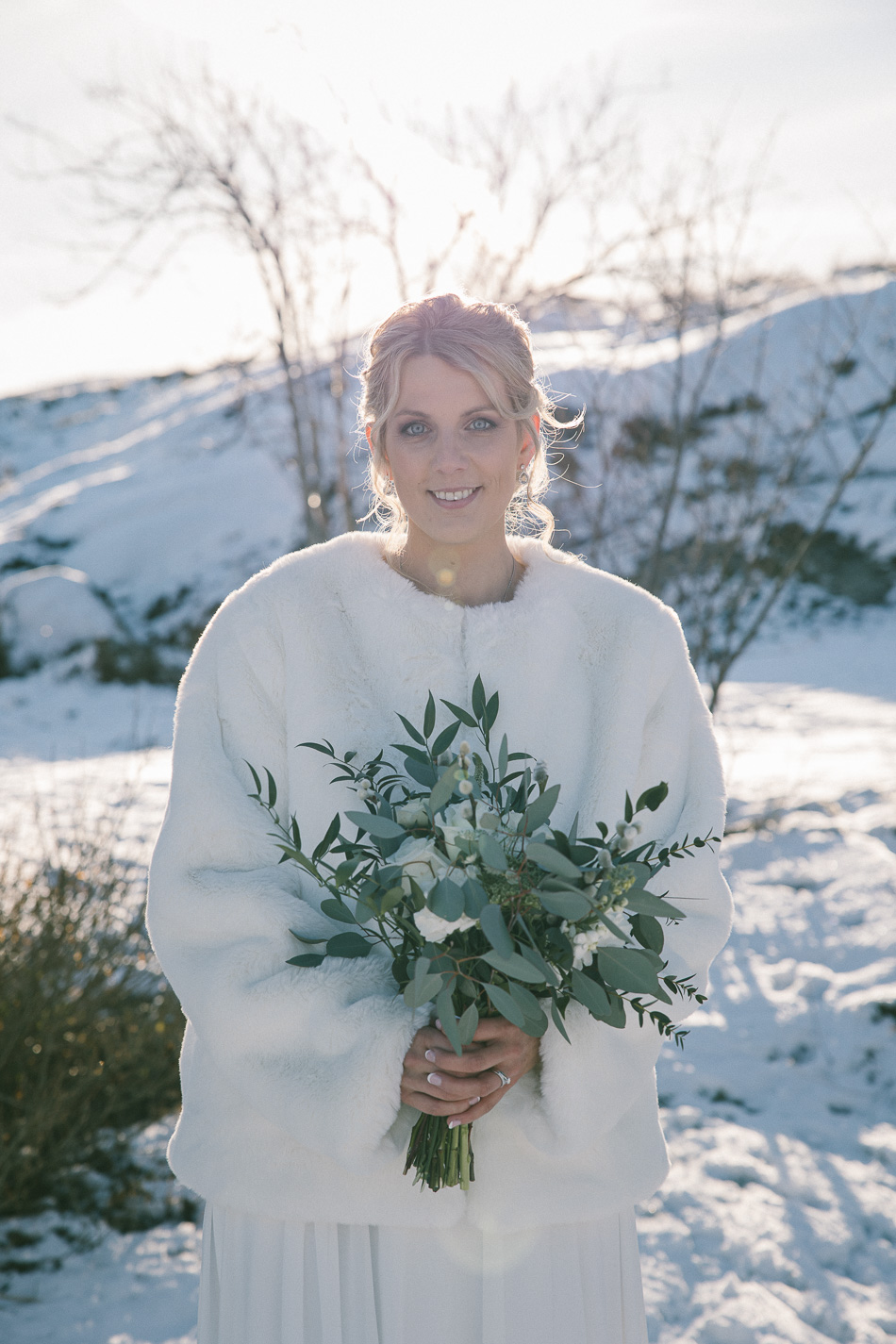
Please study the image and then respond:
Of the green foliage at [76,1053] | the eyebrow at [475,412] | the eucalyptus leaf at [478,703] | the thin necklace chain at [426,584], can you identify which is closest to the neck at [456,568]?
the thin necklace chain at [426,584]

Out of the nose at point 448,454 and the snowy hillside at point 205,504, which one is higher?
the nose at point 448,454

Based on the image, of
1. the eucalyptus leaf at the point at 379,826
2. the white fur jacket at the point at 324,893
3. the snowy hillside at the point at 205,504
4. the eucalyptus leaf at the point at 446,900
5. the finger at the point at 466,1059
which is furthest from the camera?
the snowy hillside at the point at 205,504

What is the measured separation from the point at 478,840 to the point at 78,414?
77.0 ft

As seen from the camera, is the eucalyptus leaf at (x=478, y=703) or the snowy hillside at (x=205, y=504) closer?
the eucalyptus leaf at (x=478, y=703)

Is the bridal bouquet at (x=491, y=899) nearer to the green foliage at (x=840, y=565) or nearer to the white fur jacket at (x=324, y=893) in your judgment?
the white fur jacket at (x=324, y=893)

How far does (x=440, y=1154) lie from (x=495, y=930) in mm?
507

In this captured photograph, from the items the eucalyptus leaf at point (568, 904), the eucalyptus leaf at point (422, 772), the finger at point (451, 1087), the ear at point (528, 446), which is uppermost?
the ear at point (528, 446)

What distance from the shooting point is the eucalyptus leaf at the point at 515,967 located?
4.00 feet

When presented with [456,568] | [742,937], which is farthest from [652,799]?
[742,937]

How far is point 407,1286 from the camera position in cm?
156

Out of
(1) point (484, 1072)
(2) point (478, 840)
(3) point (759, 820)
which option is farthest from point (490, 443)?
(3) point (759, 820)

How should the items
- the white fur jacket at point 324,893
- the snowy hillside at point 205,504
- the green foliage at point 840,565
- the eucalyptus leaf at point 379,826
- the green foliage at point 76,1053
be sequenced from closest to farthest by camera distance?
the eucalyptus leaf at point 379,826 < the white fur jacket at point 324,893 < the green foliage at point 76,1053 < the green foliage at point 840,565 < the snowy hillside at point 205,504

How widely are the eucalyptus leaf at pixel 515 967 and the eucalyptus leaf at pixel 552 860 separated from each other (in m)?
0.12

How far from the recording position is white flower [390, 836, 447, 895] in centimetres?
130
